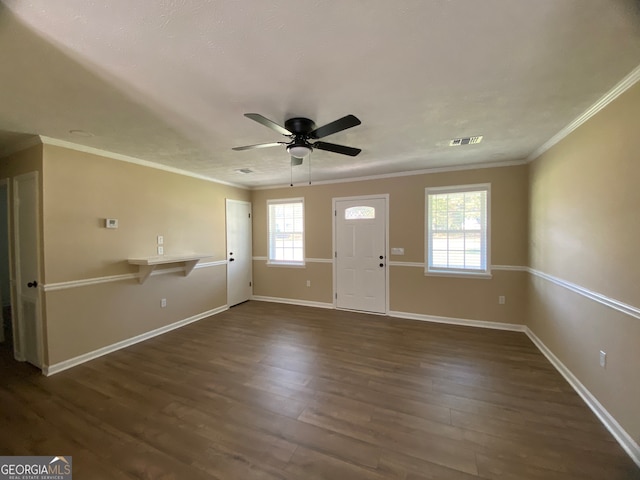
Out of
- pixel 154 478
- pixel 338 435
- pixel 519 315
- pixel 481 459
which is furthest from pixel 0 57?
pixel 519 315

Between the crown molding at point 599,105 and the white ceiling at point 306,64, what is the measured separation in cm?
5

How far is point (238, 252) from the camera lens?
17.8ft

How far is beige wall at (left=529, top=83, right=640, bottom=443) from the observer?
1756mm

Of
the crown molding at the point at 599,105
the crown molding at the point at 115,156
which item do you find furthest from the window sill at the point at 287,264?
the crown molding at the point at 599,105

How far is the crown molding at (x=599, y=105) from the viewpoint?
5.55 feet

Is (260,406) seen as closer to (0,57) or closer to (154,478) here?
(154,478)

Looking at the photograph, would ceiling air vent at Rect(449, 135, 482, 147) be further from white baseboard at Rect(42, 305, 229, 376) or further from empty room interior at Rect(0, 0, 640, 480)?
white baseboard at Rect(42, 305, 229, 376)

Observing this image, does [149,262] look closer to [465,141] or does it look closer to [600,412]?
[465,141]

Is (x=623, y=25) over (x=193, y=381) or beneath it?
over

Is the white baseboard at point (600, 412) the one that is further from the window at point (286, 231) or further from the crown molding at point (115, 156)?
the crown molding at point (115, 156)

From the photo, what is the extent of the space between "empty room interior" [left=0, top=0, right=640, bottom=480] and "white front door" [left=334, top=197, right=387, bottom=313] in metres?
0.21

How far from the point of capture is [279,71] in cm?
160

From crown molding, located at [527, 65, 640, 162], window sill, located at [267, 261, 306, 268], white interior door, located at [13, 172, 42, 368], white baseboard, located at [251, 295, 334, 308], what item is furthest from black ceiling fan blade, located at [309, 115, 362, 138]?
white baseboard, located at [251, 295, 334, 308]

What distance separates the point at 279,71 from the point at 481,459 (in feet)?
9.21
